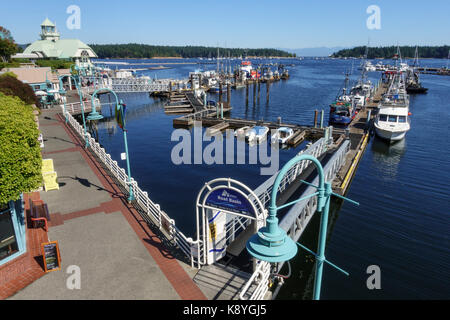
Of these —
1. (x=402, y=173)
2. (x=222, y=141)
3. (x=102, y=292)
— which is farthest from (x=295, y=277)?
(x=222, y=141)

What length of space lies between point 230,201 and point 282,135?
29.4 meters

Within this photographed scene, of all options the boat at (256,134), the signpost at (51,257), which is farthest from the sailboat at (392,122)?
the signpost at (51,257)

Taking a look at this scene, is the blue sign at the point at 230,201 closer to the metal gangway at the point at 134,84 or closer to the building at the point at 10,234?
the building at the point at 10,234

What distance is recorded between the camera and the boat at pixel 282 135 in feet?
120

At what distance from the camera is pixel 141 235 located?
12.7 meters

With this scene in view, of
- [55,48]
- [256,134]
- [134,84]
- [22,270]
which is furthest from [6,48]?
[22,270]

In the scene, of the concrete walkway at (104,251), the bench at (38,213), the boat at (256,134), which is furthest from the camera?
the boat at (256,134)

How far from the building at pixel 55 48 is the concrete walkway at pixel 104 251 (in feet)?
230

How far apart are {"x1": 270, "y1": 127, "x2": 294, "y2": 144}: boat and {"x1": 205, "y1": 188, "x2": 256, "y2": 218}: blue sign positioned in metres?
27.7

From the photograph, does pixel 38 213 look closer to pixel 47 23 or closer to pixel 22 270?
pixel 22 270

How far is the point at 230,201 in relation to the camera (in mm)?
9641
